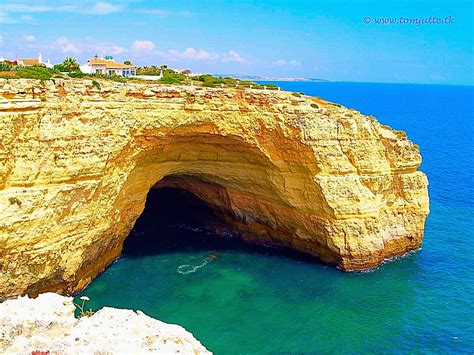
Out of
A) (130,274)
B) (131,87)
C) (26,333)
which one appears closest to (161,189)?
(130,274)

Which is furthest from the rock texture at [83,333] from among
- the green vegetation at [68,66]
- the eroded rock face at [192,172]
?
the green vegetation at [68,66]

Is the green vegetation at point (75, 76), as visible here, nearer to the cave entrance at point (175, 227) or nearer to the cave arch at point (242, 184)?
the cave arch at point (242, 184)

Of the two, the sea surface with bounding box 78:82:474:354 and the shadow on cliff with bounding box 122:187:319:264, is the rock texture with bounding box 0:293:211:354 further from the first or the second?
the shadow on cliff with bounding box 122:187:319:264

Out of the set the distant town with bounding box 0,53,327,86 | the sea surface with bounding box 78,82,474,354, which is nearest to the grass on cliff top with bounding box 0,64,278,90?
the distant town with bounding box 0,53,327,86

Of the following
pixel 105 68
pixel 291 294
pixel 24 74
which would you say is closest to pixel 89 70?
pixel 105 68

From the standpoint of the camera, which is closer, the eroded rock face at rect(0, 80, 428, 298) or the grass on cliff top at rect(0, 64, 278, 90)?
the eroded rock face at rect(0, 80, 428, 298)
